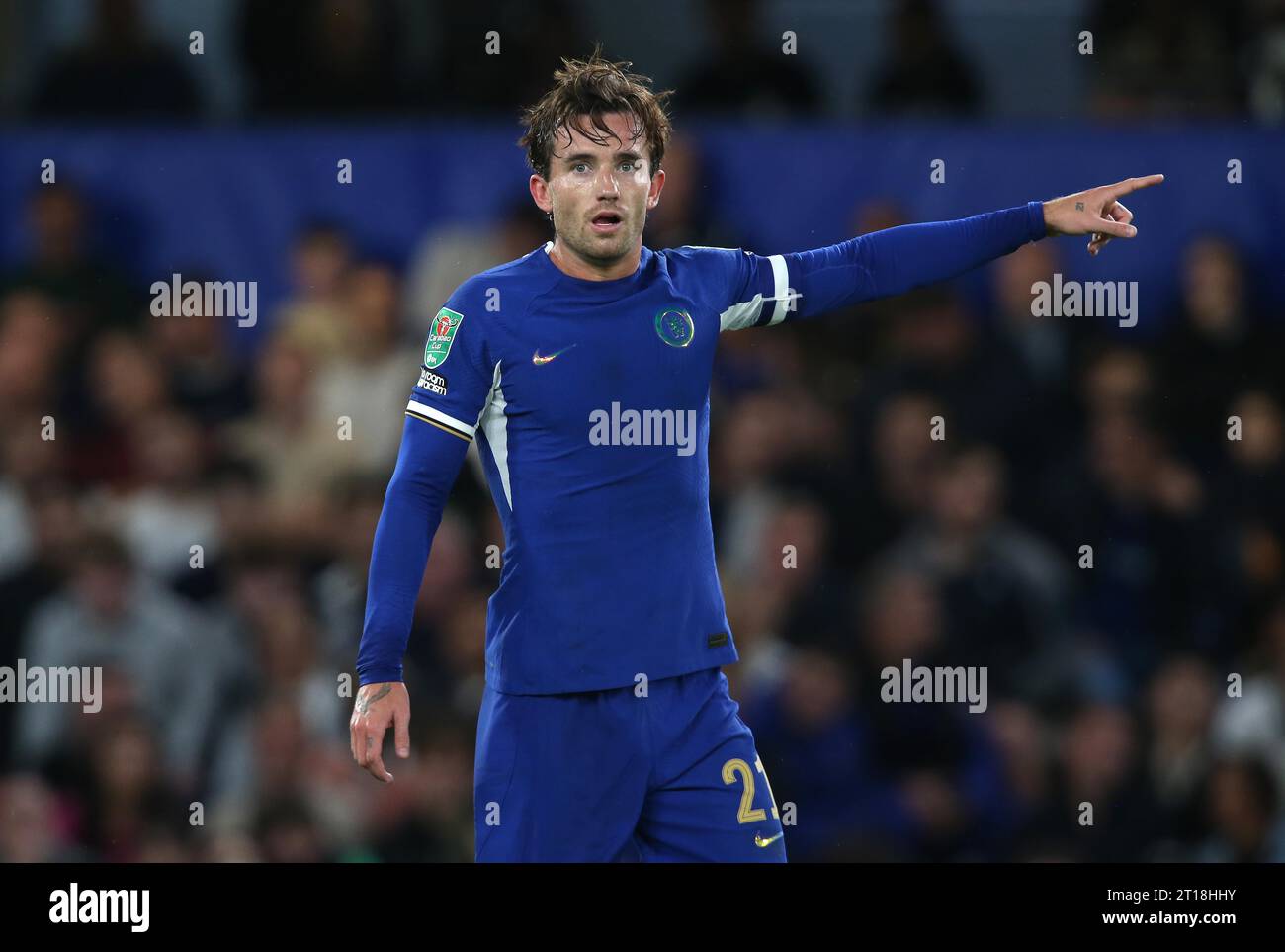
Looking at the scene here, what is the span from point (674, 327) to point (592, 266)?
26 centimetres

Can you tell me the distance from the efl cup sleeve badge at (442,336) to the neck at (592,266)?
32cm

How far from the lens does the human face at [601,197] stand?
558cm

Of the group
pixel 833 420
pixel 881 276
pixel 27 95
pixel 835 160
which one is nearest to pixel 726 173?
pixel 835 160

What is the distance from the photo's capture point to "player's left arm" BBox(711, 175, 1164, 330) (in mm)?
5922

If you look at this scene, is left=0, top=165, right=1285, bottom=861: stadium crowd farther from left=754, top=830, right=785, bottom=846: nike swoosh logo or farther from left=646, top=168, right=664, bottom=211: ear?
left=646, top=168, right=664, bottom=211: ear

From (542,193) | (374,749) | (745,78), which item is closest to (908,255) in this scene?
(542,193)

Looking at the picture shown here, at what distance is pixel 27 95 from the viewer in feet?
37.4

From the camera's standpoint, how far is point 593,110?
18.5 ft

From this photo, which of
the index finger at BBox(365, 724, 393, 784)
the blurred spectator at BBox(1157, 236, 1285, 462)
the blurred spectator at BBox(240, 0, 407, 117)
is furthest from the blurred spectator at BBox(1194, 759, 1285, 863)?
the blurred spectator at BBox(240, 0, 407, 117)

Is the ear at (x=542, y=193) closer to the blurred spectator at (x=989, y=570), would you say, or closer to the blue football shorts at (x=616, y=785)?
the blue football shorts at (x=616, y=785)

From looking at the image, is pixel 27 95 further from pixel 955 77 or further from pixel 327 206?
pixel 955 77

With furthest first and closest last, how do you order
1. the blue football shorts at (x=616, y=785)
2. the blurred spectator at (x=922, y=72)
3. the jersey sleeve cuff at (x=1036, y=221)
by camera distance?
1. the blurred spectator at (x=922, y=72)
2. the jersey sleeve cuff at (x=1036, y=221)
3. the blue football shorts at (x=616, y=785)

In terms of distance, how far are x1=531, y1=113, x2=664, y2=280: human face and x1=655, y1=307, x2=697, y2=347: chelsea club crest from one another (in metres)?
0.15

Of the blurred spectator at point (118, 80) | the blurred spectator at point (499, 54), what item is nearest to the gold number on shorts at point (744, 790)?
the blurred spectator at point (499, 54)
